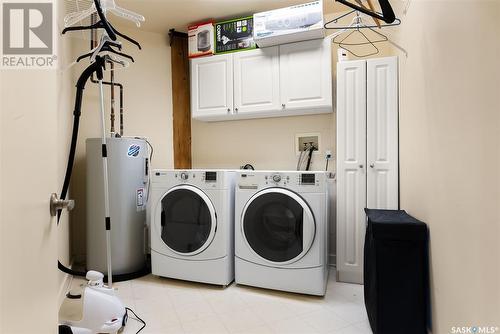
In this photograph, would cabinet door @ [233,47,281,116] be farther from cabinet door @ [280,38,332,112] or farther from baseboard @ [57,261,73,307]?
baseboard @ [57,261,73,307]

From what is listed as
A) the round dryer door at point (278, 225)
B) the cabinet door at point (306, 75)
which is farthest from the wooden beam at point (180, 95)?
the round dryer door at point (278, 225)

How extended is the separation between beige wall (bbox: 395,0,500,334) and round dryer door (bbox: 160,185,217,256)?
1.48m

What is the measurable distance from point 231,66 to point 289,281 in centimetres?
204

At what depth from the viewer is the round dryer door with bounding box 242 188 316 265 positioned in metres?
2.06

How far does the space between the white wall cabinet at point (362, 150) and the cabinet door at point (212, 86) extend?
108 centimetres

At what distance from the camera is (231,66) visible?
2.85 meters

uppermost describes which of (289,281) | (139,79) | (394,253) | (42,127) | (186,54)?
(186,54)

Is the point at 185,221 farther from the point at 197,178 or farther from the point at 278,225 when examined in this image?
the point at 278,225

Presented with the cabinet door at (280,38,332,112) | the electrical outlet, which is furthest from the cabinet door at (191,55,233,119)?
the electrical outlet

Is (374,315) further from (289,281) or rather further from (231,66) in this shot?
(231,66)

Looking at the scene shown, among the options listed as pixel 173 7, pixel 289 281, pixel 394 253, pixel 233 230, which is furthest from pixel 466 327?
pixel 173 7

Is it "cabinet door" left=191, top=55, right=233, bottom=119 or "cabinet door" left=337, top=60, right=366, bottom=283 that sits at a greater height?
"cabinet door" left=191, top=55, right=233, bottom=119

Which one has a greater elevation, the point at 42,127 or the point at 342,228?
the point at 42,127

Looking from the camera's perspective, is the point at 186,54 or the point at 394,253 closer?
the point at 394,253
